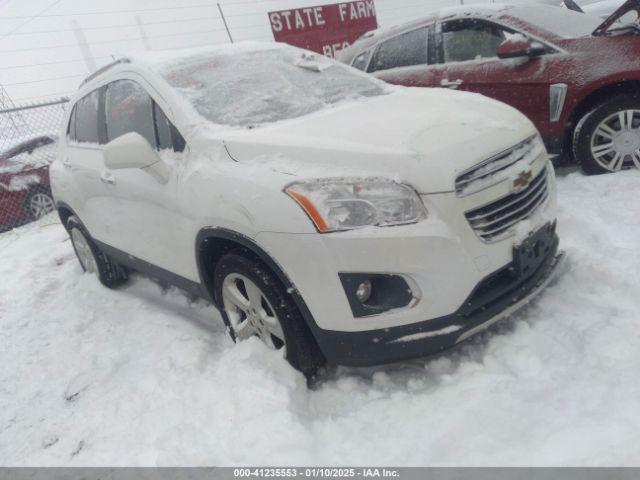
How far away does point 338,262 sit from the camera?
6.47 ft

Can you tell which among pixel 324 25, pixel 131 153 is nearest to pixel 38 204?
pixel 131 153

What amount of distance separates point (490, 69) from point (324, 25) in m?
7.28

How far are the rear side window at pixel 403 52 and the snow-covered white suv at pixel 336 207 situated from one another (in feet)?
7.03

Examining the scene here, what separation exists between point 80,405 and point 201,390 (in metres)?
0.82

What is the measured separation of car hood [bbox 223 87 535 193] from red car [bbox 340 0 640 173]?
6.12 ft

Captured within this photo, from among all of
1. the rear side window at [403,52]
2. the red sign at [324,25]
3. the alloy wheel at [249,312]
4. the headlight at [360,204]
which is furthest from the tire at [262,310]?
the red sign at [324,25]

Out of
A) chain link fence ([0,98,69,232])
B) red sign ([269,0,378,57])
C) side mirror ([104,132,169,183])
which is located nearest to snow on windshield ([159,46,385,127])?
side mirror ([104,132,169,183])

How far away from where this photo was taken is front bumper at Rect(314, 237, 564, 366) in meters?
2.05

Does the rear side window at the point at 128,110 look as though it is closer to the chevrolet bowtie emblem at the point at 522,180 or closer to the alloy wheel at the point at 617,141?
the chevrolet bowtie emblem at the point at 522,180

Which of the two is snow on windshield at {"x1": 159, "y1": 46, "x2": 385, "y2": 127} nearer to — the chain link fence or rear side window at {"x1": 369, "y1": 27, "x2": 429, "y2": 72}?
rear side window at {"x1": 369, "y1": 27, "x2": 429, "y2": 72}

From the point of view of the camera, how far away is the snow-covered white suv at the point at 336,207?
1.98 metres

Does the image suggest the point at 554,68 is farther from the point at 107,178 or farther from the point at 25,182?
the point at 25,182

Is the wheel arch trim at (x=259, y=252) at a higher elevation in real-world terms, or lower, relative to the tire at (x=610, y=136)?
higher

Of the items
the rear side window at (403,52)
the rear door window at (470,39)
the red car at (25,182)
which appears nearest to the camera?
the rear door window at (470,39)
